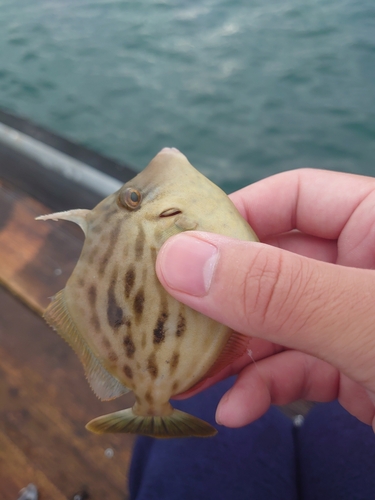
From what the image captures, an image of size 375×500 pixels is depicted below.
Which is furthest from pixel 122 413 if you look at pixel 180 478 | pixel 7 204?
pixel 7 204

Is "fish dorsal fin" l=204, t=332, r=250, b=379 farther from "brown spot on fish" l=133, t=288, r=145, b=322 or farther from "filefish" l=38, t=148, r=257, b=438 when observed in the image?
"brown spot on fish" l=133, t=288, r=145, b=322

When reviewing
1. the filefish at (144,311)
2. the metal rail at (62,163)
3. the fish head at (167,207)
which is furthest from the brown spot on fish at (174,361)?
the metal rail at (62,163)

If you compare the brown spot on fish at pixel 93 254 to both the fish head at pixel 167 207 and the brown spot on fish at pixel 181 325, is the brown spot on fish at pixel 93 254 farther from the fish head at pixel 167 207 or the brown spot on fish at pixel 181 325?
the brown spot on fish at pixel 181 325

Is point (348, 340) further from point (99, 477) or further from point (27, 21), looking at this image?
point (27, 21)

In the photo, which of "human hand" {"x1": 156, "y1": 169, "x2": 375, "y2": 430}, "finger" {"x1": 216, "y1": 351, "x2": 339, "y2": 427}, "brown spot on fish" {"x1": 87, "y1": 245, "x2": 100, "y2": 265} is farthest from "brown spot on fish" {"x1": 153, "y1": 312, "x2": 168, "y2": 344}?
"finger" {"x1": 216, "y1": 351, "x2": 339, "y2": 427}

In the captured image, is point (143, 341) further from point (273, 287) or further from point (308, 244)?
point (308, 244)

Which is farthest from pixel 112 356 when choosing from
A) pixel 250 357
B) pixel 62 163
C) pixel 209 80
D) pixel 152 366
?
pixel 209 80
